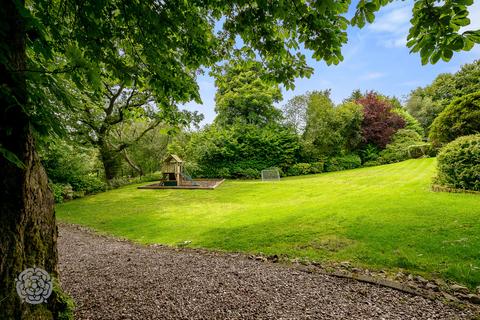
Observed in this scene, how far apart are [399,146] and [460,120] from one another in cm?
1061

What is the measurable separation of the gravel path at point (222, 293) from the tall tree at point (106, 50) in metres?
0.97

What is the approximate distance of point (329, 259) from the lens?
13.4ft

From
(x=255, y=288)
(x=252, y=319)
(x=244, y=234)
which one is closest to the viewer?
(x=252, y=319)

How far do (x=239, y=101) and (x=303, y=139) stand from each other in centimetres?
725

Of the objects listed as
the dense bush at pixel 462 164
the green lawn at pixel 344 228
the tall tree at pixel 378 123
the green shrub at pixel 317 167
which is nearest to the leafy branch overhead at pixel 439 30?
the green lawn at pixel 344 228

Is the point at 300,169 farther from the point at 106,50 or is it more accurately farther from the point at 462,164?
the point at 106,50

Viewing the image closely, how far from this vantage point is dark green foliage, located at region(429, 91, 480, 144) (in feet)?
32.4

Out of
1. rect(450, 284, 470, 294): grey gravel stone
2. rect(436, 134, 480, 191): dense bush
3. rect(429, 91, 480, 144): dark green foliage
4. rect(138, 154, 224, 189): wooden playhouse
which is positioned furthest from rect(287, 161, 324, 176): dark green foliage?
rect(450, 284, 470, 294): grey gravel stone

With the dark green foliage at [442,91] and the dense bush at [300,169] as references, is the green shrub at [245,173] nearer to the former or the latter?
the dense bush at [300,169]

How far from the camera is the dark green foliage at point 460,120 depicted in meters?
9.89

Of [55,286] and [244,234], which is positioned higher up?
[55,286]

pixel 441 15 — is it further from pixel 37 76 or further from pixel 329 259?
pixel 329 259

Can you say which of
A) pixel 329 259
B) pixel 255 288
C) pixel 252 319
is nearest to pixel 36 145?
pixel 252 319

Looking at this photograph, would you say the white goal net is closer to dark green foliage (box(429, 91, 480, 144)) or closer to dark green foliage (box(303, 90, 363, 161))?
dark green foliage (box(303, 90, 363, 161))
